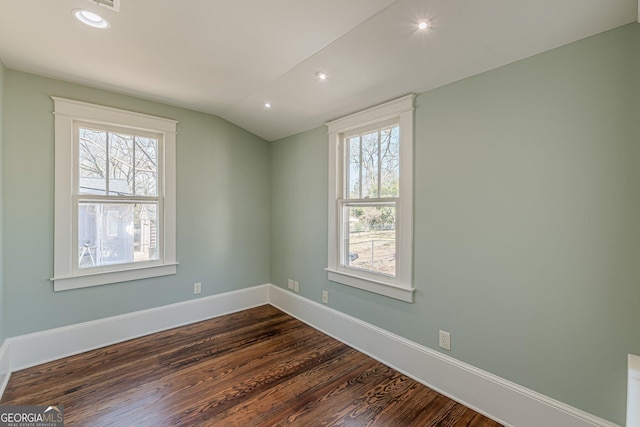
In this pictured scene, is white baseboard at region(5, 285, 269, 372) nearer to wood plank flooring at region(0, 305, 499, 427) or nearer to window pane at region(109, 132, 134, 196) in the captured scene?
wood plank flooring at region(0, 305, 499, 427)

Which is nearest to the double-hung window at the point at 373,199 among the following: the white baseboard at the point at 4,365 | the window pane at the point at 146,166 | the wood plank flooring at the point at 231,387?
the wood plank flooring at the point at 231,387

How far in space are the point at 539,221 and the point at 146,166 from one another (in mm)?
3462

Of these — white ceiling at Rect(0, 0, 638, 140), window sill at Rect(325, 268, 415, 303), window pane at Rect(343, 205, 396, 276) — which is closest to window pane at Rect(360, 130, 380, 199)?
window pane at Rect(343, 205, 396, 276)

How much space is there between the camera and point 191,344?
9.14ft

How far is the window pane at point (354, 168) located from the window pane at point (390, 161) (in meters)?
0.30

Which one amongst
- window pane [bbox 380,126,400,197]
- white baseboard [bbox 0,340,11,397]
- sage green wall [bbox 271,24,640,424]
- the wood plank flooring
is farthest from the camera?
window pane [bbox 380,126,400,197]

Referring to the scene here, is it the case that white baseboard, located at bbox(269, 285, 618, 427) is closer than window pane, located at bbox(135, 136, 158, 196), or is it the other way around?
white baseboard, located at bbox(269, 285, 618, 427)

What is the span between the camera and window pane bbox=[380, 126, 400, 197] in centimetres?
248

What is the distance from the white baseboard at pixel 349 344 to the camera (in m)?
1.71

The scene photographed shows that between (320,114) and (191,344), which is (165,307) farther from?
(320,114)

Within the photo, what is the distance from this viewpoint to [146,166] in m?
3.02

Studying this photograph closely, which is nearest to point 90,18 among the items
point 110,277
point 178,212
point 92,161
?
point 92,161

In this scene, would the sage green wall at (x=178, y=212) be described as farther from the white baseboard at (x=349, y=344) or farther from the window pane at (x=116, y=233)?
the window pane at (x=116, y=233)

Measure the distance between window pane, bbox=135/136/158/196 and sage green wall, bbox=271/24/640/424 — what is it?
8.80 feet
